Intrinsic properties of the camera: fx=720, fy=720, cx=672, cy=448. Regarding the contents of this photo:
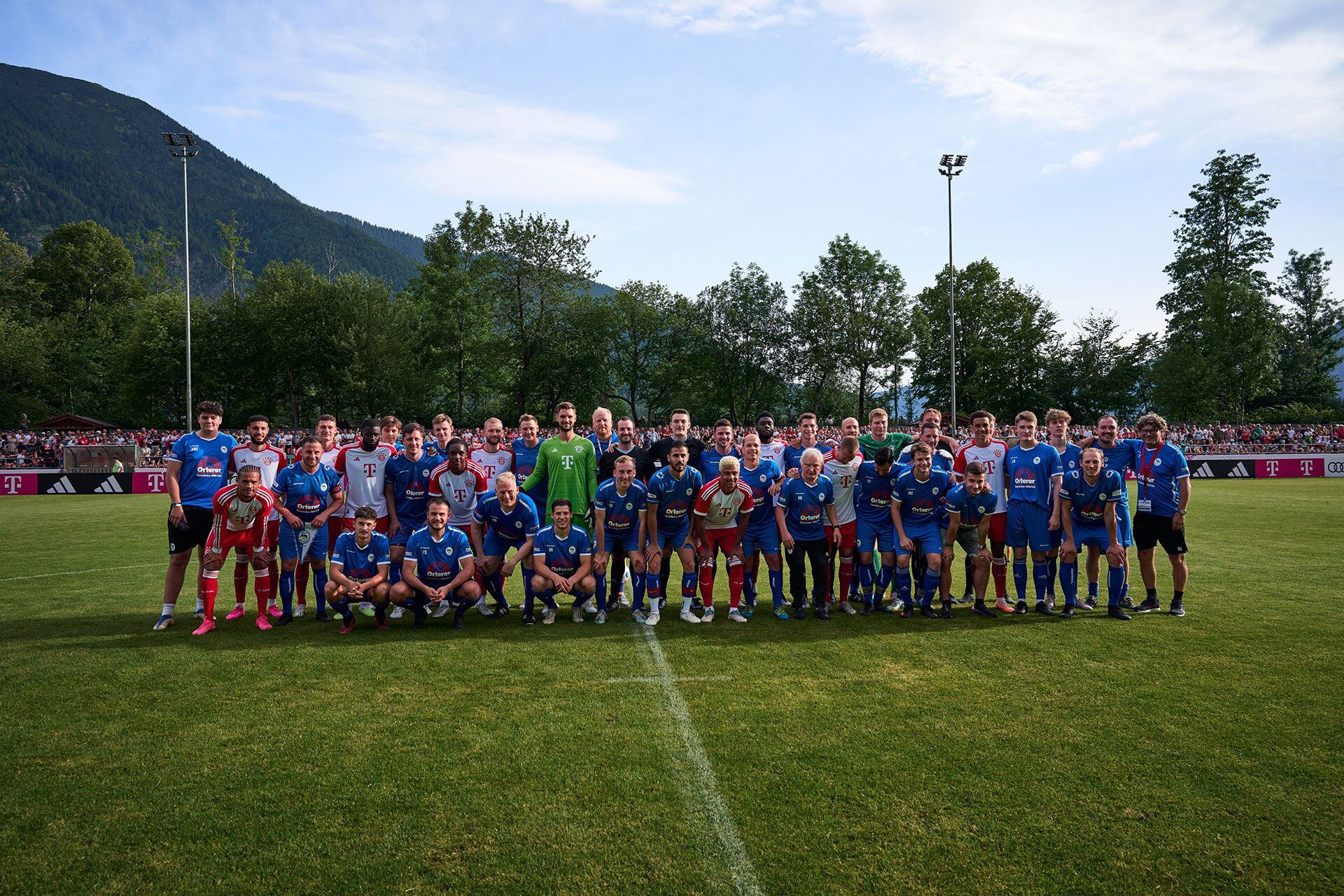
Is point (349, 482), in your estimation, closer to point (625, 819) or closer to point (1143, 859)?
point (625, 819)

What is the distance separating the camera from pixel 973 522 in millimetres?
7227

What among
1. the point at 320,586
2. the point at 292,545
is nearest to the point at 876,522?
the point at 320,586

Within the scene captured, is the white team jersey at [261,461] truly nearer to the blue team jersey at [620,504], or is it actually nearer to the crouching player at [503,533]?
the crouching player at [503,533]

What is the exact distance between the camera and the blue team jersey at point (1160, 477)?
23.5 feet

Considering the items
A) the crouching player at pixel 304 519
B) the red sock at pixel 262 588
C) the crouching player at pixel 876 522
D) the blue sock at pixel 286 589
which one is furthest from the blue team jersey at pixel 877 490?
the red sock at pixel 262 588

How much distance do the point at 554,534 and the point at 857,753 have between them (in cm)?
387

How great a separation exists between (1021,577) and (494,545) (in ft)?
17.8

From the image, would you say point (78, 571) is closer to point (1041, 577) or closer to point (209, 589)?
point (209, 589)

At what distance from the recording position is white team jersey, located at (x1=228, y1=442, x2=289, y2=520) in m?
7.22

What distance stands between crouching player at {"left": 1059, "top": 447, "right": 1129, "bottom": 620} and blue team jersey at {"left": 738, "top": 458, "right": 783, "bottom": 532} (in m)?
2.83

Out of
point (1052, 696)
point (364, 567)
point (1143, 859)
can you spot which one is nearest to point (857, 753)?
point (1143, 859)

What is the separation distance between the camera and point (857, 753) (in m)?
3.93

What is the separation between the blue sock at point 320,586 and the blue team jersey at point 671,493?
3.45 metres

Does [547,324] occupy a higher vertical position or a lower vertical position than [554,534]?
higher
